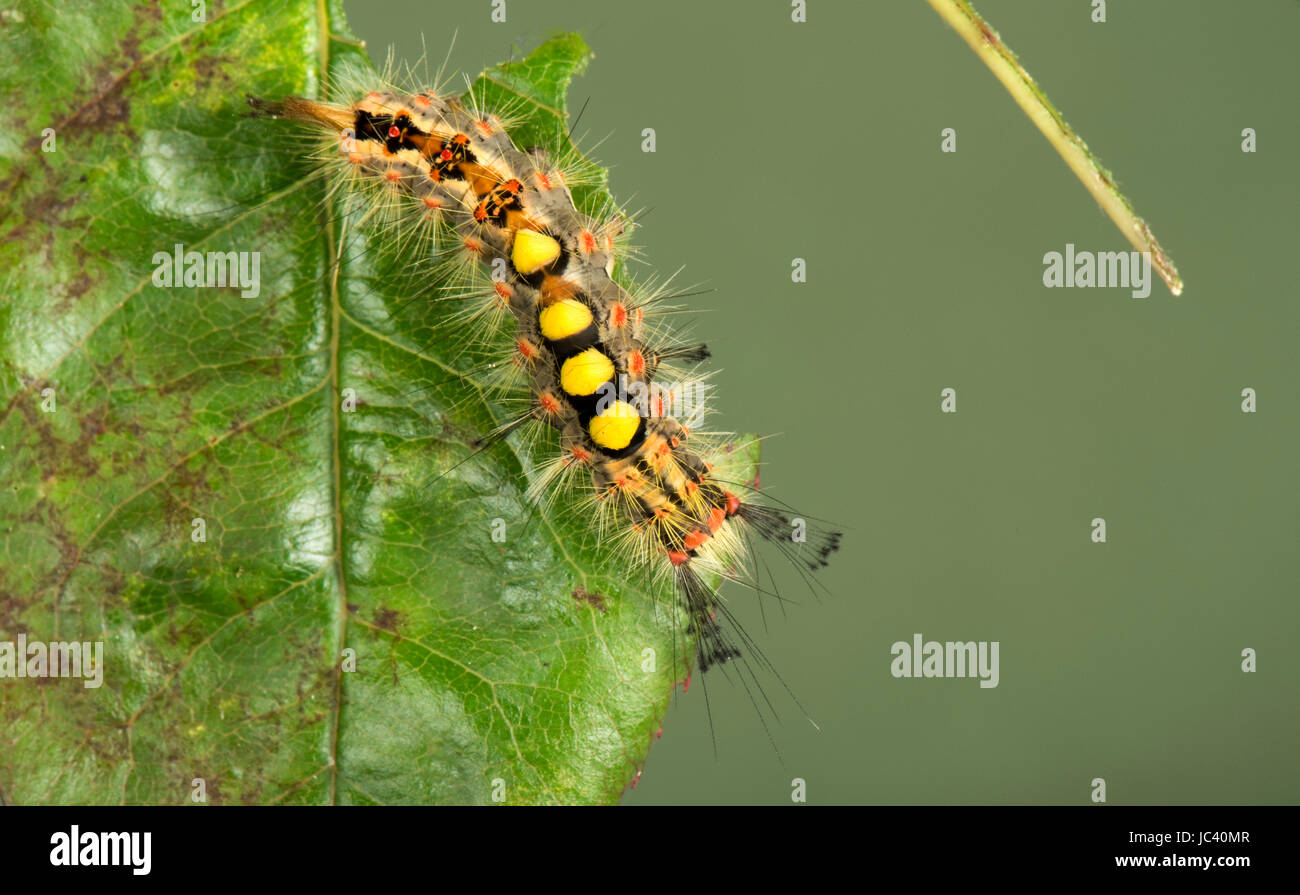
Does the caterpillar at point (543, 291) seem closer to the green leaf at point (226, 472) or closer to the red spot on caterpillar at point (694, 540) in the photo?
the red spot on caterpillar at point (694, 540)

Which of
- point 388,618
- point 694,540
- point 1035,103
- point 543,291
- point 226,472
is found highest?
point 1035,103

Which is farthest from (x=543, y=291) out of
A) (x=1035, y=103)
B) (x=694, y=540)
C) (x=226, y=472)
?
(x=1035, y=103)

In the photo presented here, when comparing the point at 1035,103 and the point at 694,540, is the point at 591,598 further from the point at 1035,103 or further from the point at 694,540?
the point at 1035,103

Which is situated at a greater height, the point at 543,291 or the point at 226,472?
the point at 543,291

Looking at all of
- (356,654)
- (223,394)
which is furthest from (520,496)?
(223,394)

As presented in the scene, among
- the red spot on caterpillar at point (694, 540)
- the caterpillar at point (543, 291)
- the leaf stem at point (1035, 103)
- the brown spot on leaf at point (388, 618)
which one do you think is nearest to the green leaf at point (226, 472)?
the brown spot on leaf at point (388, 618)

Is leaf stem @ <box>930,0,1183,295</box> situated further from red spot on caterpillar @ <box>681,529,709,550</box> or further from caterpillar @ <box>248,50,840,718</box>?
red spot on caterpillar @ <box>681,529,709,550</box>

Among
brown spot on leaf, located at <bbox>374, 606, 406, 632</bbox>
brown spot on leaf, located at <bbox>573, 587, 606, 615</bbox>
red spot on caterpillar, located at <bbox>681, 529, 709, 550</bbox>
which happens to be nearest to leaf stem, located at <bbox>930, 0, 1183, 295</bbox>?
red spot on caterpillar, located at <bbox>681, 529, 709, 550</bbox>
